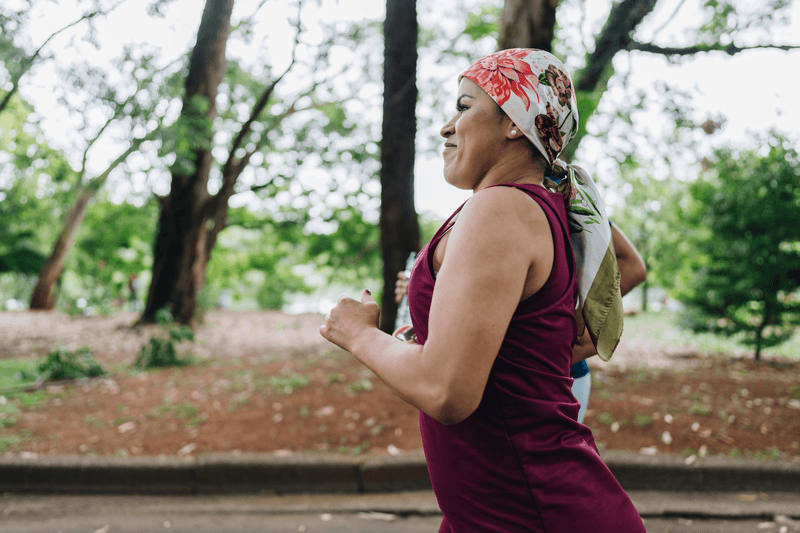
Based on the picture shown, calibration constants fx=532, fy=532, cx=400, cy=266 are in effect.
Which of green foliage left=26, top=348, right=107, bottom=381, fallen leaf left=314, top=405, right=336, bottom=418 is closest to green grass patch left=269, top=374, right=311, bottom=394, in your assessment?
fallen leaf left=314, top=405, right=336, bottom=418

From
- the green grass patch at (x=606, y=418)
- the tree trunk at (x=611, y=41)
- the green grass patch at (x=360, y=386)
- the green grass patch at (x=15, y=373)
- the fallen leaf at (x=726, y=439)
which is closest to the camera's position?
the fallen leaf at (x=726, y=439)

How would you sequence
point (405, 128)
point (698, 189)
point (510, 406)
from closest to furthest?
1. point (510, 406)
2. point (405, 128)
3. point (698, 189)

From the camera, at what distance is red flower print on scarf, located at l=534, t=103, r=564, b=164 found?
1169 mm

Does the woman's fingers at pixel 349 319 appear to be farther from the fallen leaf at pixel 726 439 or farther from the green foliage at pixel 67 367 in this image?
the green foliage at pixel 67 367

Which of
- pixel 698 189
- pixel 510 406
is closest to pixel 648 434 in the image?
pixel 510 406

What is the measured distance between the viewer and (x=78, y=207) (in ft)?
53.7

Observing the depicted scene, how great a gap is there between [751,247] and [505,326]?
8732mm

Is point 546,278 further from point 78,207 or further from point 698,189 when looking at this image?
point 78,207

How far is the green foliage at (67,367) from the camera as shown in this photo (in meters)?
6.71

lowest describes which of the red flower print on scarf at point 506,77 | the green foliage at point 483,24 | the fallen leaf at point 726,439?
the fallen leaf at point 726,439

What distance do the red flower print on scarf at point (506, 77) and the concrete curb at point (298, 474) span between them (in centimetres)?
340

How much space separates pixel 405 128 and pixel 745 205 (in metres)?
5.37

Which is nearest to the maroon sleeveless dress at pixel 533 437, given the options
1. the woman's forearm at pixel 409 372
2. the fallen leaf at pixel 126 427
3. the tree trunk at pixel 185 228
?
the woman's forearm at pixel 409 372

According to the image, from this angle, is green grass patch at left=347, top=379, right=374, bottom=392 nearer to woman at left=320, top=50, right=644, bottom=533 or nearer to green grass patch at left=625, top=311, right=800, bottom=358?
woman at left=320, top=50, right=644, bottom=533
